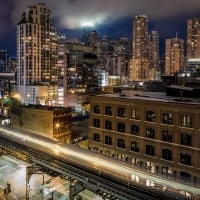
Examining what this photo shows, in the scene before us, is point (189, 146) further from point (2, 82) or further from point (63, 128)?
point (2, 82)

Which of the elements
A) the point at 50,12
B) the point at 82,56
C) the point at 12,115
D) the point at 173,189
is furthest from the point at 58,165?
the point at 50,12

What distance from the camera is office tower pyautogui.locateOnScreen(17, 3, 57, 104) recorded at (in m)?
177

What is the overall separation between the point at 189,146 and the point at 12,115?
59.9 meters

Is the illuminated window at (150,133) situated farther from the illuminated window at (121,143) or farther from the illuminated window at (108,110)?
the illuminated window at (108,110)

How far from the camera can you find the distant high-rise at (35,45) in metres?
178

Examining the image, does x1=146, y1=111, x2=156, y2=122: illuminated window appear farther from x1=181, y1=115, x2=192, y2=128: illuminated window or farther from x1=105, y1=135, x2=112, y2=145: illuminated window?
x1=105, y1=135, x2=112, y2=145: illuminated window

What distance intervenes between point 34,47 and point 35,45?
1.43 meters

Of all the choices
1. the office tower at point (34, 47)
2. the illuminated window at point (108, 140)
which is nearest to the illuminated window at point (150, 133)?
the illuminated window at point (108, 140)

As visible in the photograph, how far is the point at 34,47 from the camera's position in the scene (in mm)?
179125

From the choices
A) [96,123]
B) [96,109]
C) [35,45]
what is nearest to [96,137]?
[96,123]

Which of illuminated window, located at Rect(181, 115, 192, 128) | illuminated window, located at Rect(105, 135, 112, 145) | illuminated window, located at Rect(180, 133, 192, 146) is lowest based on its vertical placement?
illuminated window, located at Rect(105, 135, 112, 145)

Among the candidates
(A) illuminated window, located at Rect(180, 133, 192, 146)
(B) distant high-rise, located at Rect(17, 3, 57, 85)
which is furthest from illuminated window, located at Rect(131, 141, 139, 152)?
(B) distant high-rise, located at Rect(17, 3, 57, 85)

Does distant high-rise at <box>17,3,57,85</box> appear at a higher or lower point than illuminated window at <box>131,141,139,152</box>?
higher

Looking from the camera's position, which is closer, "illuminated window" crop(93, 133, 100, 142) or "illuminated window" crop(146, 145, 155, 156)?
"illuminated window" crop(146, 145, 155, 156)
